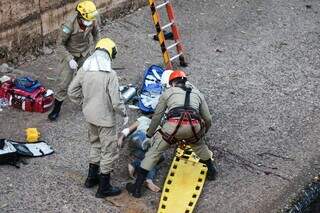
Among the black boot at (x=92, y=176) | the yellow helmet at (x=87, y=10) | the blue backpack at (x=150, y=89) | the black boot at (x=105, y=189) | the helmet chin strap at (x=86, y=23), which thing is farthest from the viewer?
the blue backpack at (x=150, y=89)

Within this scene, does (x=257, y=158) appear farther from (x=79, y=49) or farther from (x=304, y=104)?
(x=79, y=49)

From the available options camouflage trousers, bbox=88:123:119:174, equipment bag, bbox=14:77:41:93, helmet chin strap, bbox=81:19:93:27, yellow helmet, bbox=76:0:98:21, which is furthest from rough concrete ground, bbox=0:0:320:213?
yellow helmet, bbox=76:0:98:21

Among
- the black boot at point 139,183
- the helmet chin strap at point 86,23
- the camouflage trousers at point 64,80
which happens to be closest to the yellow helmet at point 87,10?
the helmet chin strap at point 86,23

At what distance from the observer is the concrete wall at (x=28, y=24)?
988 centimetres

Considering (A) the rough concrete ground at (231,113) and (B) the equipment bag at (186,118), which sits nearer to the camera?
(B) the equipment bag at (186,118)

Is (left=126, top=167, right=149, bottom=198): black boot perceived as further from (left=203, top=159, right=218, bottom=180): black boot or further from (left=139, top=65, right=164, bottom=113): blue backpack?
(left=139, top=65, right=164, bottom=113): blue backpack

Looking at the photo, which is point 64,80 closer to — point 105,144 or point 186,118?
point 105,144

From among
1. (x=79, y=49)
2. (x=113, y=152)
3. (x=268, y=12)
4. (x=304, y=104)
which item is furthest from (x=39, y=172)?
(x=268, y=12)

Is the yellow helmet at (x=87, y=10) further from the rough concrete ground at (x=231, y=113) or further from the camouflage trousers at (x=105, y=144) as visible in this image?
the camouflage trousers at (x=105, y=144)

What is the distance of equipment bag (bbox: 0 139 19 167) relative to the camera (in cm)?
756

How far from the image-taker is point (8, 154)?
24.8 ft

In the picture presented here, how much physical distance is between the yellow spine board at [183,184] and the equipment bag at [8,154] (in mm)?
1884

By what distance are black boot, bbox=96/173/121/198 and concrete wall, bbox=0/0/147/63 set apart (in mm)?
3720

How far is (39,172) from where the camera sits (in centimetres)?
763
